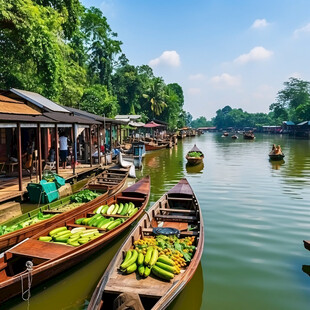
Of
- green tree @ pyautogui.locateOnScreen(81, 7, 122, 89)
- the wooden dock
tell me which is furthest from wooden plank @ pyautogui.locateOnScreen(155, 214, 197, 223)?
green tree @ pyautogui.locateOnScreen(81, 7, 122, 89)

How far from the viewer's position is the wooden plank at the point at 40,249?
18.9ft

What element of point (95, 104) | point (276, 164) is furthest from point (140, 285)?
point (95, 104)

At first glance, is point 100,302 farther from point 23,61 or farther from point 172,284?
point 23,61

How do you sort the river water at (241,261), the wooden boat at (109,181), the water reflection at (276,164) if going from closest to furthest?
the river water at (241,261) < the wooden boat at (109,181) < the water reflection at (276,164)

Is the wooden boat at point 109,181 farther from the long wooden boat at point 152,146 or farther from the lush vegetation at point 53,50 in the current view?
the long wooden boat at point 152,146

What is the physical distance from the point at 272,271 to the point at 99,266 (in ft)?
14.1

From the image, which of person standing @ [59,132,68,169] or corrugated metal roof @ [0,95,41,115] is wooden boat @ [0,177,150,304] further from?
person standing @ [59,132,68,169]

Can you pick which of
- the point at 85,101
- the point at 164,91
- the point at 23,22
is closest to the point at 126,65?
the point at 164,91

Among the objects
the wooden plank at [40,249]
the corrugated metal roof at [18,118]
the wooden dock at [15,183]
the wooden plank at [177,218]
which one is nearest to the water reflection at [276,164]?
the wooden dock at [15,183]

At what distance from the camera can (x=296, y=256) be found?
7.67 m

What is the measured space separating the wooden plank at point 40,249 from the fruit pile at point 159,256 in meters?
1.51

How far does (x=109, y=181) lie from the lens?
549 inches

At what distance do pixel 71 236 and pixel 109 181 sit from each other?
7.09 m

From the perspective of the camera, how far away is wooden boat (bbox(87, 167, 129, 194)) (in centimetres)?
1218
